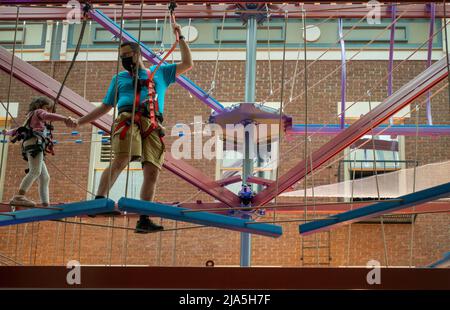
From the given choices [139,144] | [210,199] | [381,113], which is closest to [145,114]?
[139,144]

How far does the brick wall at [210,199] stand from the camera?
11.2 metres

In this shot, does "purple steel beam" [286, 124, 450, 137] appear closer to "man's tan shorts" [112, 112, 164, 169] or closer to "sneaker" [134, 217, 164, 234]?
"man's tan shorts" [112, 112, 164, 169]

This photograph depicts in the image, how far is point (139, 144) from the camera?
177 inches

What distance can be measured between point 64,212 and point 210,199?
24.9ft

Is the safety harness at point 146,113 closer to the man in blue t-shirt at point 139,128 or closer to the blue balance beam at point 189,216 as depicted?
the man in blue t-shirt at point 139,128

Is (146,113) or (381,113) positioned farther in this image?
(381,113)

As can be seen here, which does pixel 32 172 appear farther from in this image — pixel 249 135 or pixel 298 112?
pixel 298 112

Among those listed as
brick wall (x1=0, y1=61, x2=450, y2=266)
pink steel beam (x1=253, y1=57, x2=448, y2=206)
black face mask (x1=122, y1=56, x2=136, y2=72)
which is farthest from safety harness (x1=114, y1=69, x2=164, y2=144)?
brick wall (x1=0, y1=61, x2=450, y2=266)

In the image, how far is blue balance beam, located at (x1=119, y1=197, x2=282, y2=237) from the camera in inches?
155

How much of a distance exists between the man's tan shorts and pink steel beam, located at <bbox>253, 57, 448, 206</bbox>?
1.41 metres

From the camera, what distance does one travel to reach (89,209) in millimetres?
3961

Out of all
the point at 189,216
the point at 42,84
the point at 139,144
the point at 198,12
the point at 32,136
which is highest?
the point at 198,12

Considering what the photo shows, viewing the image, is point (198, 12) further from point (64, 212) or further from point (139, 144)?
point (64, 212)

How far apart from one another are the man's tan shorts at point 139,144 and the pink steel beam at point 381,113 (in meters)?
1.41
